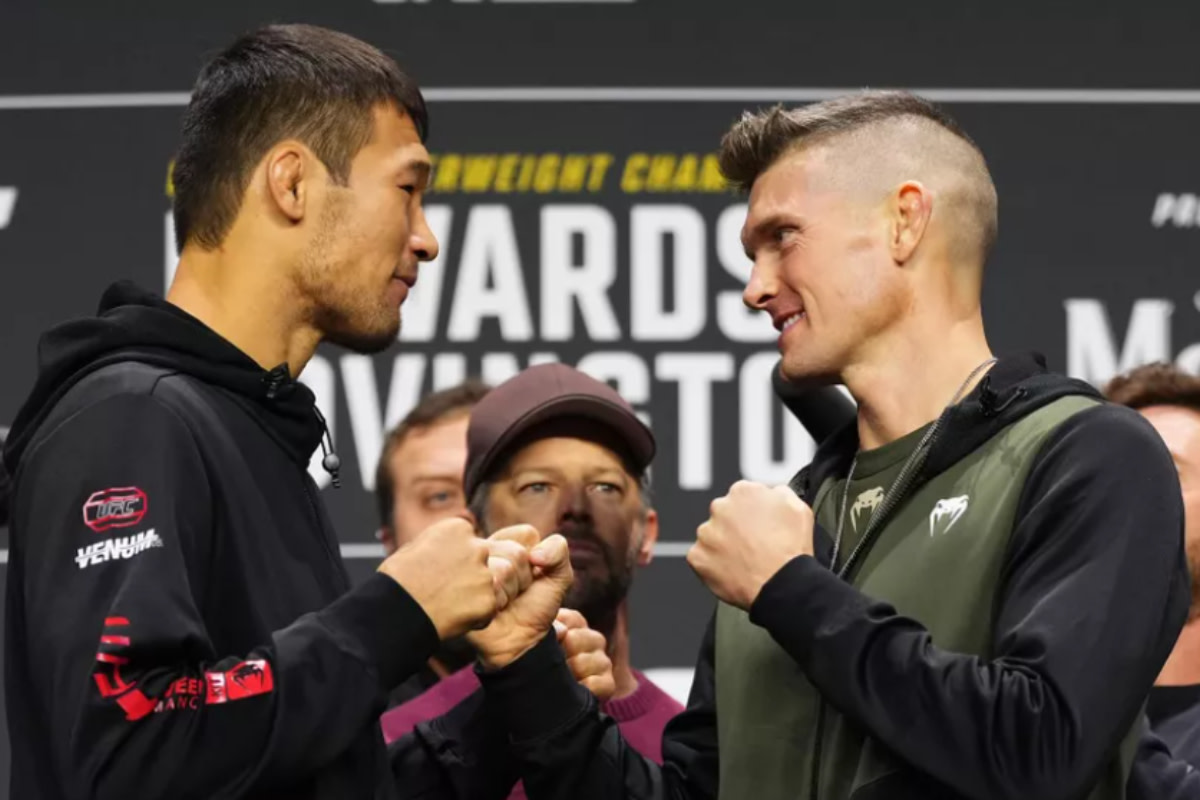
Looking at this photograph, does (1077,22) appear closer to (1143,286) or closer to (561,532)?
(1143,286)

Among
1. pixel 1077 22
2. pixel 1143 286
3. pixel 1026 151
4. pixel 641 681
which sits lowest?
pixel 641 681

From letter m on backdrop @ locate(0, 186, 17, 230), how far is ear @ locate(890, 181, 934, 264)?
194cm

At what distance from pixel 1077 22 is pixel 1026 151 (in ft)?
0.82

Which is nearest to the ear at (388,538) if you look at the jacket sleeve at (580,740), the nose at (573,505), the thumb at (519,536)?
the nose at (573,505)

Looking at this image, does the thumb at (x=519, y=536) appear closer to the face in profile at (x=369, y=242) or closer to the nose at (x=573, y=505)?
the face in profile at (x=369, y=242)

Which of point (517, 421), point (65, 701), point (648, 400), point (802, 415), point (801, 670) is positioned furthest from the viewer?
point (648, 400)

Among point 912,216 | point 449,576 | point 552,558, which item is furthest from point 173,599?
point 912,216

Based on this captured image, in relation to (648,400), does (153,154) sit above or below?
above

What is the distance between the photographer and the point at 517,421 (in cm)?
275

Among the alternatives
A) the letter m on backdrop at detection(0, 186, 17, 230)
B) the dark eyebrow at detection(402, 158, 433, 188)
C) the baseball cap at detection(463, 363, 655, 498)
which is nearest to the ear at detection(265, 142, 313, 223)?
the dark eyebrow at detection(402, 158, 433, 188)

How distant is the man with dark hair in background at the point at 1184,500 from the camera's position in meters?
2.72

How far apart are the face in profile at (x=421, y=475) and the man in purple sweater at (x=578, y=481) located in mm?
426

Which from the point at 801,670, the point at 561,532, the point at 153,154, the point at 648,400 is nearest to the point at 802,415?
the point at 561,532

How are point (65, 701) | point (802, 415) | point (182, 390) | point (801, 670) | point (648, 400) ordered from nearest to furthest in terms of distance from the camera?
point (65, 701) < point (182, 390) < point (801, 670) < point (802, 415) < point (648, 400)
